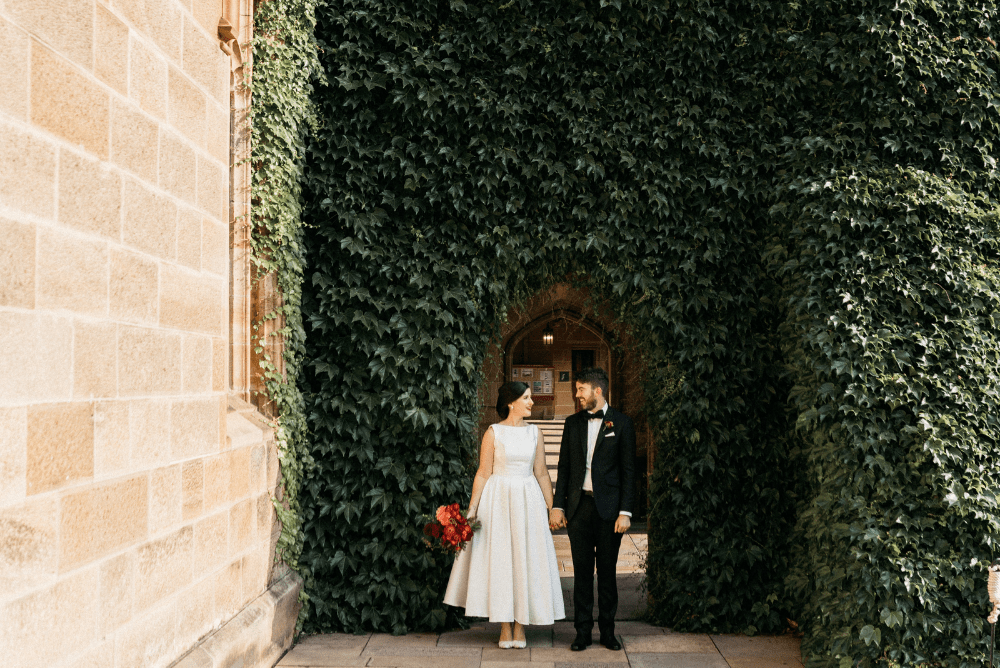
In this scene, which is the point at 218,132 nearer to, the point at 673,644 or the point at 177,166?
the point at 177,166

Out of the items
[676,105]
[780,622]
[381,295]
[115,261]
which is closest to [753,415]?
[780,622]

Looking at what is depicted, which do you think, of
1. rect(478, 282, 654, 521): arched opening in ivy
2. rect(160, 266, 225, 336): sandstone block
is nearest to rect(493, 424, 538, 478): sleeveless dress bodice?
rect(478, 282, 654, 521): arched opening in ivy


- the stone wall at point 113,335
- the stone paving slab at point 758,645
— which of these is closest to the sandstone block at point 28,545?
the stone wall at point 113,335

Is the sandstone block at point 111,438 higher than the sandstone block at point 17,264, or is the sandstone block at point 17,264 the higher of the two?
the sandstone block at point 17,264

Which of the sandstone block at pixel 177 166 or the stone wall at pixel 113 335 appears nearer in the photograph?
the stone wall at pixel 113 335

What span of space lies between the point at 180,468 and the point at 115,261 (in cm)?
105

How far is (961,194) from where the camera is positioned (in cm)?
488

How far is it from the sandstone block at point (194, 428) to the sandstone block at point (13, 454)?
3.29ft

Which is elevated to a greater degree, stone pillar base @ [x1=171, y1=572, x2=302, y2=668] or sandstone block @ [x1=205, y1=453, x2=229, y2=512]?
sandstone block @ [x1=205, y1=453, x2=229, y2=512]

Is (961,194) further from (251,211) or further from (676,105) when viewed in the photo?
(251,211)

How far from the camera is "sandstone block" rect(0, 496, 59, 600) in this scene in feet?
7.34

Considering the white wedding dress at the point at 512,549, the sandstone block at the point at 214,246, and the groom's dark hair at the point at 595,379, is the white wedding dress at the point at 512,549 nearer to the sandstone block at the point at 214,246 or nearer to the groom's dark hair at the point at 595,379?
the groom's dark hair at the point at 595,379

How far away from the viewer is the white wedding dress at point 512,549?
494 centimetres

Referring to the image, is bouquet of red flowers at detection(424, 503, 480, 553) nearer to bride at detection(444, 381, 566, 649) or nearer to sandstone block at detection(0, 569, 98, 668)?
bride at detection(444, 381, 566, 649)
